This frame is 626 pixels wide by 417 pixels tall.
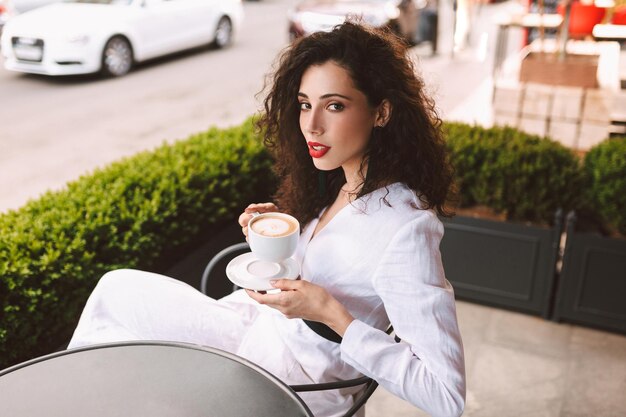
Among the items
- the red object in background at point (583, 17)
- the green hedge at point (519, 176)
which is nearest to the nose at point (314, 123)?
the green hedge at point (519, 176)

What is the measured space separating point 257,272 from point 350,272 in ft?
0.89

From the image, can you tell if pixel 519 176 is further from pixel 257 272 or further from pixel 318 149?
pixel 257 272

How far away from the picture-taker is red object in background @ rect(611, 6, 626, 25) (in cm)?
823

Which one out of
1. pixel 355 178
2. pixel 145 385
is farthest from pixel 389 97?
pixel 145 385

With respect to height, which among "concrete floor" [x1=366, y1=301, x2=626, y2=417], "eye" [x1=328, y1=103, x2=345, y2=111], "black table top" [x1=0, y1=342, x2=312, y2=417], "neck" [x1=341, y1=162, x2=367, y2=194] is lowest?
"concrete floor" [x1=366, y1=301, x2=626, y2=417]

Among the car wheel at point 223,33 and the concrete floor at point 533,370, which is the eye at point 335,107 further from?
the car wheel at point 223,33

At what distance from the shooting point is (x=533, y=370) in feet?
10.8

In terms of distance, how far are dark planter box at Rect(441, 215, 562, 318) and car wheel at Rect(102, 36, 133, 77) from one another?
26.0 feet

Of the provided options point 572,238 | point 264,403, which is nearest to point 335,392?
point 264,403

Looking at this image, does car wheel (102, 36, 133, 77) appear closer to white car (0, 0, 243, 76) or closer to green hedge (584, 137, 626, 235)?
white car (0, 0, 243, 76)

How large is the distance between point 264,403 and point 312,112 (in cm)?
83

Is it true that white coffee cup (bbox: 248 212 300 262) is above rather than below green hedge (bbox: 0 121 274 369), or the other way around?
above

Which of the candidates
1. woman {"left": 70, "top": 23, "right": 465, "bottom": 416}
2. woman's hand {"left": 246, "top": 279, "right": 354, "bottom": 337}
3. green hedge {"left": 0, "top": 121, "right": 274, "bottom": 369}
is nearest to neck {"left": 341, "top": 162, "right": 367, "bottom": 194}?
woman {"left": 70, "top": 23, "right": 465, "bottom": 416}

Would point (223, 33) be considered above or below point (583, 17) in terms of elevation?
below
